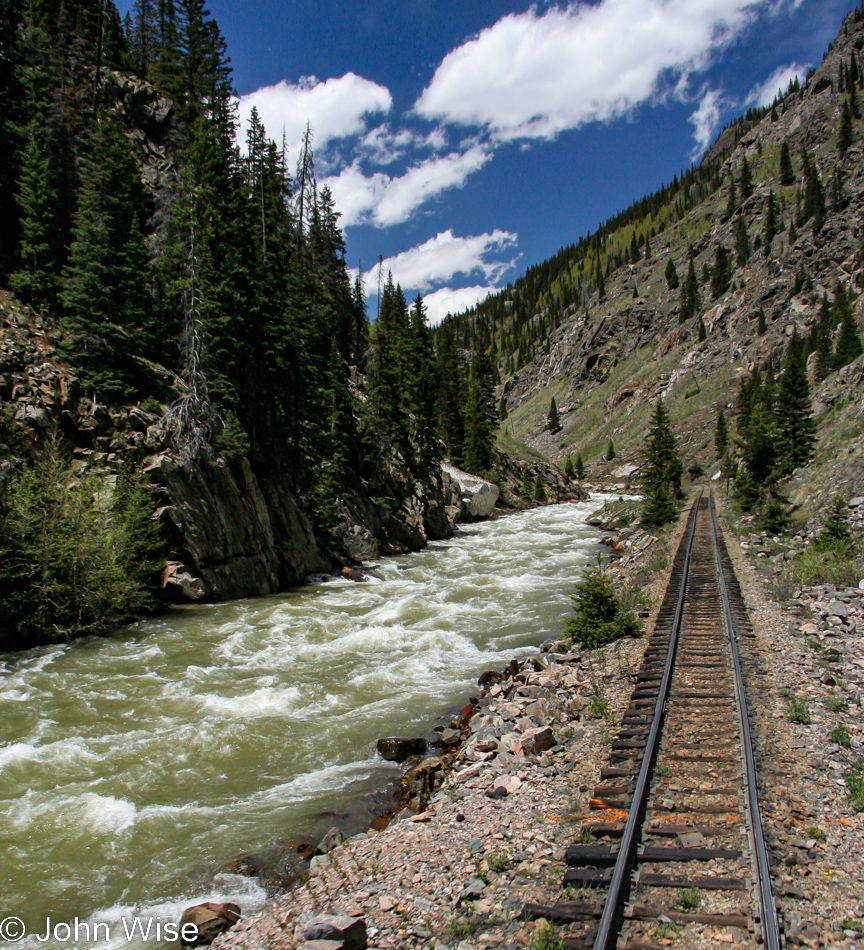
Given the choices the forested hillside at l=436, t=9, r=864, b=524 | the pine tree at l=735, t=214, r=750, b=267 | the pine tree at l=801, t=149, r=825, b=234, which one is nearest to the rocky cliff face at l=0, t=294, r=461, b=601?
the forested hillside at l=436, t=9, r=864, b=524

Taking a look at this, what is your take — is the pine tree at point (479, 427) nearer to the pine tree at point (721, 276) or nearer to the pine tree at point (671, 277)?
the pine tree at point (721, 276)

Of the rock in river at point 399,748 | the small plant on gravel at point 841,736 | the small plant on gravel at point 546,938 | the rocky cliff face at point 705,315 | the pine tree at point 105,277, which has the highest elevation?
the rocky cliff face at point 705,315

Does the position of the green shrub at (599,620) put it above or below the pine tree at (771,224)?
below

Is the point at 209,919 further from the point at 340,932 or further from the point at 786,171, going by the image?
the point at 786,171

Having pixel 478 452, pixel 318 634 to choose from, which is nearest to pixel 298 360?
pixel 318 634

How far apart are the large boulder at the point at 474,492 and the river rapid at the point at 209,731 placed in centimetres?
2851

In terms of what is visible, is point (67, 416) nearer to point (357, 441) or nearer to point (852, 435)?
point (357, 441)

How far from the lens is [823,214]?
99875mm

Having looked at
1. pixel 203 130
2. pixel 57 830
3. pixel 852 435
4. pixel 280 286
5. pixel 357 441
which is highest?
pixel 203 130

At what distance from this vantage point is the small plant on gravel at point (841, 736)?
756 centimetres

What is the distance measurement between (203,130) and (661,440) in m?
45.4

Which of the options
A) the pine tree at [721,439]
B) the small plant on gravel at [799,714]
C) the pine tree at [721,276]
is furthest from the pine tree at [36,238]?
the pine tree at [721,276]

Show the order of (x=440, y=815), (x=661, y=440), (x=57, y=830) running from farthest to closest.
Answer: (x=661, y=440) → (x=57, y=830) → (x=440, y=815)

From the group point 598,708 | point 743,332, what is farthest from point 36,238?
point 743,332
